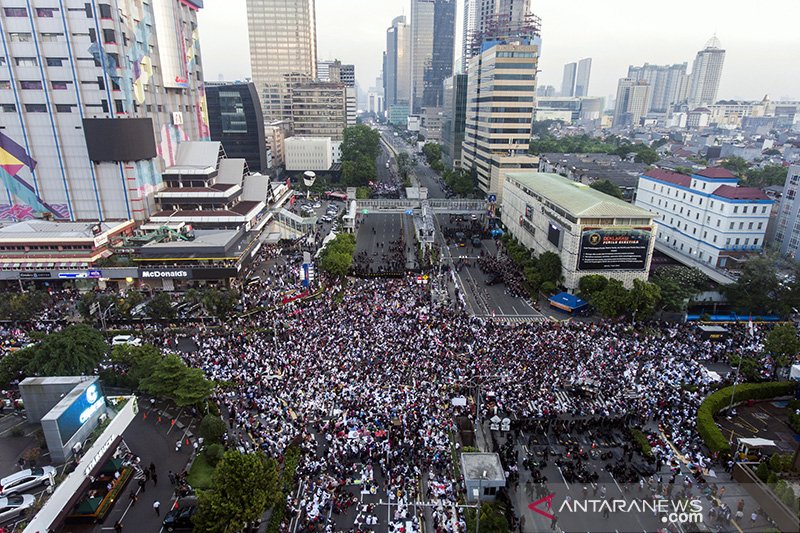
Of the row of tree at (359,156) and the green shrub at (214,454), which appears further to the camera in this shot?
the row of tree at (359,156)

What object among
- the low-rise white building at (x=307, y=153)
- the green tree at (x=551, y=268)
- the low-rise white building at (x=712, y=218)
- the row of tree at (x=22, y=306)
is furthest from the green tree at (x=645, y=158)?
the row of tree at (x=22, y=306)

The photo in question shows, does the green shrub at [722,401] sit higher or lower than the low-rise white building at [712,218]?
lower

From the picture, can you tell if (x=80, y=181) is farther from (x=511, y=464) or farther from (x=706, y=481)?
(x=706, y=481)

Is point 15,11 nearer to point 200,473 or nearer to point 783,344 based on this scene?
point 200,473

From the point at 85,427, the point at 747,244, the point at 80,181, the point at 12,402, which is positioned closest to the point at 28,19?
the point at 80,181

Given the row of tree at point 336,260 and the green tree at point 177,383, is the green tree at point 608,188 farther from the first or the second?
the green tree at point 177,383

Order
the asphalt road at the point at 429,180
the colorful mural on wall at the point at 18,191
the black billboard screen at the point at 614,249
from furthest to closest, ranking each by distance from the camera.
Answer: the asphalt road at the point at 429,180, the colorful mural on wall at the point at 18,191, the black billboard screen at the point at 614,249

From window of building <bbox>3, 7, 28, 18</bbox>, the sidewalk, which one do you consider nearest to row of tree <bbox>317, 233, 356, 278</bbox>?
the sidewalk
